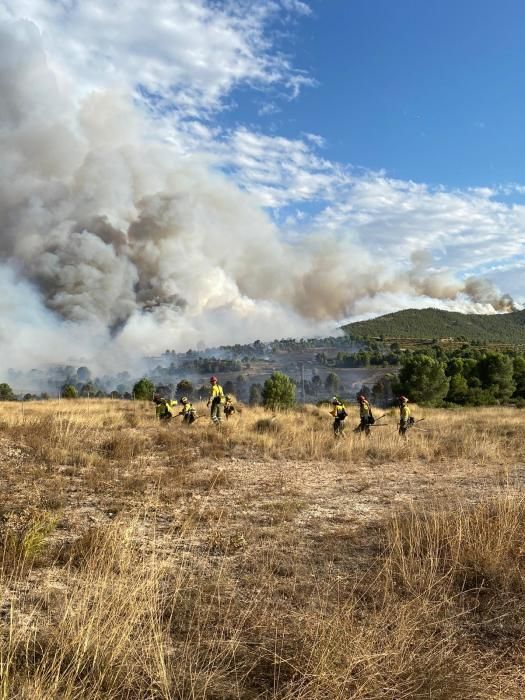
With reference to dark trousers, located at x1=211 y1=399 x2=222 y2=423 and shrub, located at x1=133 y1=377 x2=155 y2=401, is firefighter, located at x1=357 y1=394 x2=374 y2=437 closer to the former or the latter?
dark trousers, located at x1=211 y1=399 x2=222 y2=423

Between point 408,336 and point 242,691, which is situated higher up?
point 408,336

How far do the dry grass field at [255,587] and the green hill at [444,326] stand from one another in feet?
523

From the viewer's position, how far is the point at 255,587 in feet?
14.2

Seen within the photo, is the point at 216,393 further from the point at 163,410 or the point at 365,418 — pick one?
the point at 365,418

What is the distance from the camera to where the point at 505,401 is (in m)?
52.1

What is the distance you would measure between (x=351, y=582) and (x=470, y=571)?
105cm

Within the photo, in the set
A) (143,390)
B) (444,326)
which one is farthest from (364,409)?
(444,326)

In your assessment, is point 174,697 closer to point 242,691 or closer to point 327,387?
point 242,691

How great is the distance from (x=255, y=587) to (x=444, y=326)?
594 ft

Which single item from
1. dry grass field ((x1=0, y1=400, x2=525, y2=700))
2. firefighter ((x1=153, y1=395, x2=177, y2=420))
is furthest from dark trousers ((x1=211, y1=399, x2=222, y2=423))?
dry grass field ((x1=0, y1=400, x2=525, y2=700))

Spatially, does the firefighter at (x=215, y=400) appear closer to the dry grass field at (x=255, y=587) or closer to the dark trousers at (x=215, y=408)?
the dark trousers at (x=215, y=408)

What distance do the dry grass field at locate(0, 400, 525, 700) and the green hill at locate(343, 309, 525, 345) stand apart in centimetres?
15938

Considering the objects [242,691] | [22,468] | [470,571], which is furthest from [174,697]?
[22,468]

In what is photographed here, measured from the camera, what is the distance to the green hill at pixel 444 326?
165m
